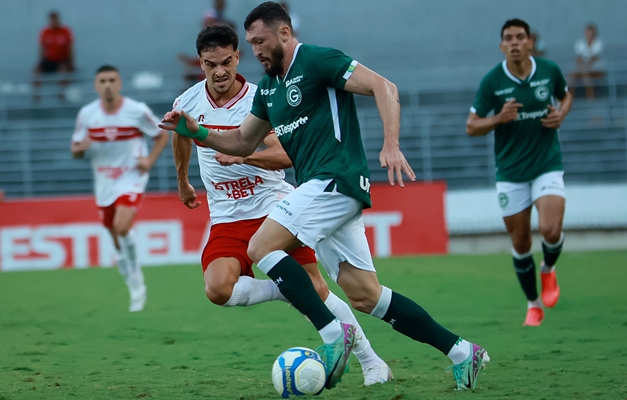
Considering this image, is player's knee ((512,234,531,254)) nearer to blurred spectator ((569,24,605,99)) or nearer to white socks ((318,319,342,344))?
white socks ((318,319,342,344))

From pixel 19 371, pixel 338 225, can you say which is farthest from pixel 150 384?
pixel 338 225

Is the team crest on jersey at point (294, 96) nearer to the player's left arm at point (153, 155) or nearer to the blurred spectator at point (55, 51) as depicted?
the player's left arm at point (153, 155)

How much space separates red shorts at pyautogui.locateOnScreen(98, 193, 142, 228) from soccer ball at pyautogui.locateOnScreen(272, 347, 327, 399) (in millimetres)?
5777

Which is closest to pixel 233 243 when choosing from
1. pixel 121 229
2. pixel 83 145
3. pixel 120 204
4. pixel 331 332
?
pixel 331 332

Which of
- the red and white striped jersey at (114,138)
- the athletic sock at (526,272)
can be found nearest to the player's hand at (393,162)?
the athletic sock at (526,272)

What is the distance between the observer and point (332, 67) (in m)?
5.20

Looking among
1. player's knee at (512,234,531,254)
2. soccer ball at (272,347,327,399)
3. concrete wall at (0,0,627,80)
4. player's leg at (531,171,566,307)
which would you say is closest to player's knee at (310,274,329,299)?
soccer ball at (272,347,327,399)

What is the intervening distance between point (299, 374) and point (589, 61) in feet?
47.3

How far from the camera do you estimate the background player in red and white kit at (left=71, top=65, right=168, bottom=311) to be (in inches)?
418

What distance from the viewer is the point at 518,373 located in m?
5.81

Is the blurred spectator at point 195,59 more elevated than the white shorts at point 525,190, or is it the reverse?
the blurred spectator at point 195,59

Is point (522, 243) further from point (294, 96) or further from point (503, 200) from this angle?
point (294, 96)

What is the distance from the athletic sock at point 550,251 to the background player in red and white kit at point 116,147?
4.45 meters

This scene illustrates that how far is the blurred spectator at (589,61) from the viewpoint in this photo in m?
17.7
